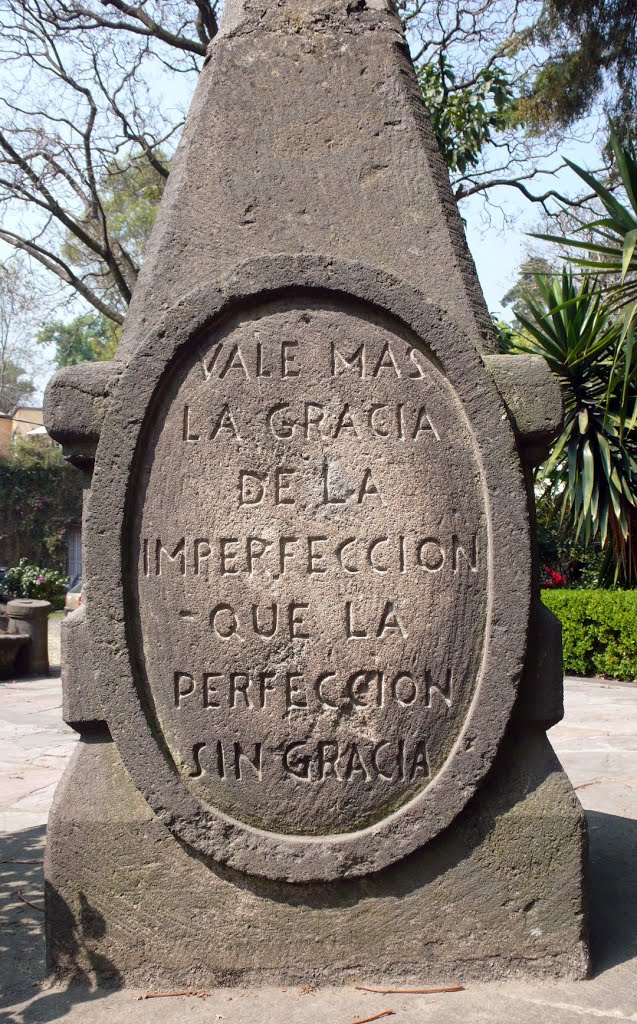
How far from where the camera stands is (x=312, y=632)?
8.10ft

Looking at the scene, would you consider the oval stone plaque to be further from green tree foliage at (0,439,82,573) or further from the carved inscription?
green tree foliage at (0,439,82,573)

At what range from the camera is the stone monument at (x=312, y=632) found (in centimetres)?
241

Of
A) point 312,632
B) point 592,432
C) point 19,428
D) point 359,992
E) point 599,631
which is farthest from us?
point 19,428

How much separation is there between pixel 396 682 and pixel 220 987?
0.95 metres

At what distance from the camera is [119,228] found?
1788 centimetres

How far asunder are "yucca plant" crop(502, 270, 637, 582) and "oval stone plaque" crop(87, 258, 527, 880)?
223 inches

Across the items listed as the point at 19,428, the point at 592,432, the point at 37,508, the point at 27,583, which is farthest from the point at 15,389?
A: the point at 592,432

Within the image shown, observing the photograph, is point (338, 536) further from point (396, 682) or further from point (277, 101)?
point (277, 101)

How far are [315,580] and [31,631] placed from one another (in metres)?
7.35

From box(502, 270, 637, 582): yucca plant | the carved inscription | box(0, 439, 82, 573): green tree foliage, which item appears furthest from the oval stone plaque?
box(0, 439, 82, 573): green tree foliage

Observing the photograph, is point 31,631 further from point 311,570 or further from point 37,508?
point 37,508

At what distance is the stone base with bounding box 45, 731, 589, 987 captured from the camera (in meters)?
2.39

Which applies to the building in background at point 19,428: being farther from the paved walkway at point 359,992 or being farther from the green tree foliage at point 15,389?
the paved walkway at point 359,992

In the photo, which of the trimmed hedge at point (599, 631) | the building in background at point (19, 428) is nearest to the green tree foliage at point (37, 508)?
the building in background at point (19, 428)
